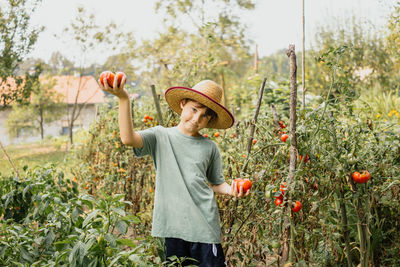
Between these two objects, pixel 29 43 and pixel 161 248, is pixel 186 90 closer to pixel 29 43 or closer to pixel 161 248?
pixel 161 248

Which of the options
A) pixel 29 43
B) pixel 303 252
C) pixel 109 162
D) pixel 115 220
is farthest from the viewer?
pixel 29 43

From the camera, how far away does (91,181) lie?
3.19m

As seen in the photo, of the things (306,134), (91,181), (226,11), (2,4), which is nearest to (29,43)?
(2,4)

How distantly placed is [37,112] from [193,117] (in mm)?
11658

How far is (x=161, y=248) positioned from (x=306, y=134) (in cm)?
80

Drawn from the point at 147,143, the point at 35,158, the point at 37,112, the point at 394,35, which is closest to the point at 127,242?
the point at 147,143

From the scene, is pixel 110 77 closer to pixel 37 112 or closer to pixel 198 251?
pixel 198 251

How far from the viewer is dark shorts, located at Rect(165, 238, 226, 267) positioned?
1486 mm

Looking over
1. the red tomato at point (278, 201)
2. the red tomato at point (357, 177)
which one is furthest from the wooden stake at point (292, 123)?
the red tomato at point (357, 177)

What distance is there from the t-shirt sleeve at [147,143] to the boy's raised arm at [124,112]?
5 cm

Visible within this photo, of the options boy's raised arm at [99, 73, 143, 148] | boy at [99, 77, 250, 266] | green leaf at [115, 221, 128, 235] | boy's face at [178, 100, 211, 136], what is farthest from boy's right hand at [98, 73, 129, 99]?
green leaf at [115, 221, 128, 235]

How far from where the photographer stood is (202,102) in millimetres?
1515

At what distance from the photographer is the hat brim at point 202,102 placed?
1.50 metres

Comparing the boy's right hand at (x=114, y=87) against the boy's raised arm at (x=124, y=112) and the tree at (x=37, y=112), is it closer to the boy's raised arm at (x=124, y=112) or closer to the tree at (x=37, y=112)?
the boy's raised arm at (x=124, y=112)
